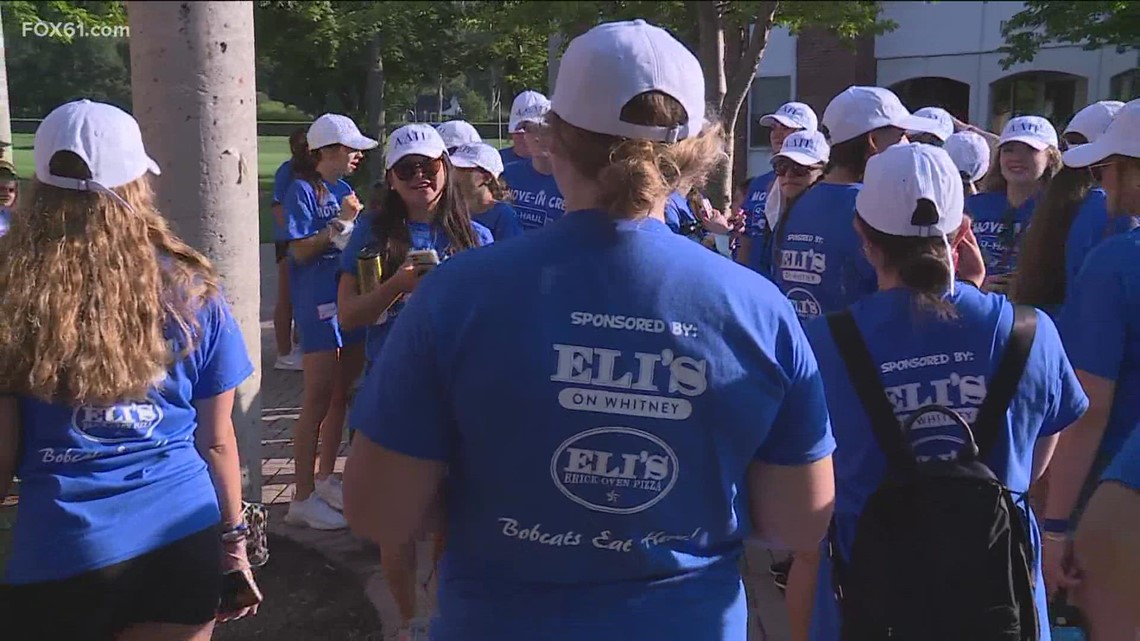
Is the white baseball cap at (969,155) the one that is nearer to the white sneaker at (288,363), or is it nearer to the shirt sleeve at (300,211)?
the shirt sleeve at (300,211)

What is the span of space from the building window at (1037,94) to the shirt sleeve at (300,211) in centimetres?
2030

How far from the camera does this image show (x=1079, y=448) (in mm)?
2807

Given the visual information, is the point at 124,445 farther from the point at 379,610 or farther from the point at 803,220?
the point at 803,220

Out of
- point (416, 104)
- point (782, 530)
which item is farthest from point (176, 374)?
point (416, 104)

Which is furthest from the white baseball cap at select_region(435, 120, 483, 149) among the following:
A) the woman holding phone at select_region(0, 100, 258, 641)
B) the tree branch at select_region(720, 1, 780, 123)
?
the tree branch at select_region(720, 1, 780, 123)

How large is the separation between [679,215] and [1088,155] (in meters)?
2.34

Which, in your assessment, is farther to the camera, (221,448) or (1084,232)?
(1084,232)

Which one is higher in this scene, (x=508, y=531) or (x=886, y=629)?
(x=508, y=531)

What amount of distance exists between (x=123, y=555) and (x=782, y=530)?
153 centimetres

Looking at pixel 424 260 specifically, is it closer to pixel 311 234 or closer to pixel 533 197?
pixel 533 197

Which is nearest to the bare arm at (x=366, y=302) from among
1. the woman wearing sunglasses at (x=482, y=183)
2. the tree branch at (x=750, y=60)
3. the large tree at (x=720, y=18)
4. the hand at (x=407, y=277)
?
the hand at (x=407, y=277)

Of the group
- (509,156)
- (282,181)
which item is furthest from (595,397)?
(509,156)

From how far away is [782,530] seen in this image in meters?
1.88

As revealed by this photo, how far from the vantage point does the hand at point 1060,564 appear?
267cm
